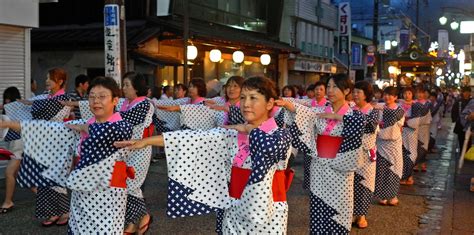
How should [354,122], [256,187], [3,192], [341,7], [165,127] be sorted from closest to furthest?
[256,187] < [354,122] < [3,192] < [165,127] < [341,7]

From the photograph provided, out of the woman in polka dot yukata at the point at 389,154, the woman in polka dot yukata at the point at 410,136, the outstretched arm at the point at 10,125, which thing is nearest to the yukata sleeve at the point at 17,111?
the outstretched arm at the point at 10,125

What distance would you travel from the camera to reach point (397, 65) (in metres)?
23.2

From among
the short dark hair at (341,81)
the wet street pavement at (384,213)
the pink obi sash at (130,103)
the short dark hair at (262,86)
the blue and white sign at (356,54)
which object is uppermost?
the blue and white sign at (356,54)

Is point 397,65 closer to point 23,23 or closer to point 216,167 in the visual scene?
point 23,23

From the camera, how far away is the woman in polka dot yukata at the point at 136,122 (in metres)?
5.29

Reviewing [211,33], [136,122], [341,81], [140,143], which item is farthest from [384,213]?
[211,33]

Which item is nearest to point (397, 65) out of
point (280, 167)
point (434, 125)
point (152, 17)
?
point (434, 125)

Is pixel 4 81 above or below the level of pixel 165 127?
above

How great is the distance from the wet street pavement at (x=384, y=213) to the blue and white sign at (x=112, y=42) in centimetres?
199

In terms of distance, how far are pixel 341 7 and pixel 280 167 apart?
80.7ft

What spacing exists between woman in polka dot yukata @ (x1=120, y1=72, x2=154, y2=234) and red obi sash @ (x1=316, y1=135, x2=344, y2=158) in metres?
1.83

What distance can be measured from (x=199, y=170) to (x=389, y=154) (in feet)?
15.2

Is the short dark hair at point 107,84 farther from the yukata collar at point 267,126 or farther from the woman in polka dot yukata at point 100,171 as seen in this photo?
the yukata collar at point 267,126

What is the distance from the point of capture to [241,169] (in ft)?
11.8
